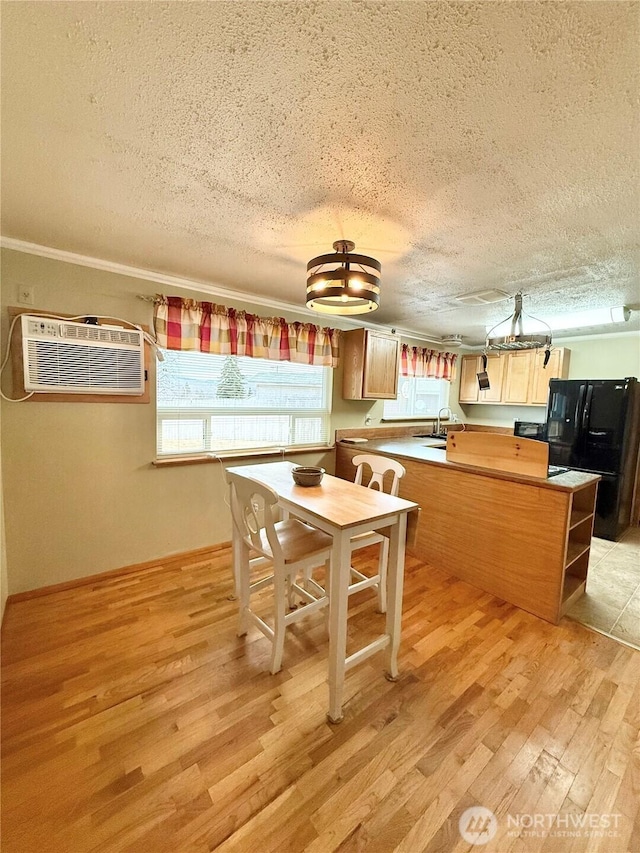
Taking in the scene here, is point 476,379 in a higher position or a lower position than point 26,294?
lower

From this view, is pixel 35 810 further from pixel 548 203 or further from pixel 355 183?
pixel 548 203

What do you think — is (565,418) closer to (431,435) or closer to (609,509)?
(609,509)

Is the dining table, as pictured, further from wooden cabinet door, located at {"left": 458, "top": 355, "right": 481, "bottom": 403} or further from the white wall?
wooden cabinet door, located at {"left": 458, "top": 355, "right": 481, "bottom": 403}

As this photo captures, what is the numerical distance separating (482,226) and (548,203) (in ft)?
0.96

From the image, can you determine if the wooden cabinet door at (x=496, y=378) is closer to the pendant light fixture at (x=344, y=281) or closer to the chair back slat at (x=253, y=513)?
the pendant light fixture at (x=344, y=281)

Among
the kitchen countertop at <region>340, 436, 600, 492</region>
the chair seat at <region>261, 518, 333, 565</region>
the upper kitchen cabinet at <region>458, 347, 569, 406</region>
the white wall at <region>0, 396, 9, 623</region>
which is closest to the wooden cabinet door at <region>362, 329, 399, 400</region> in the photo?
the kitchen countertop at <region>340, 436, 600, 492</region>

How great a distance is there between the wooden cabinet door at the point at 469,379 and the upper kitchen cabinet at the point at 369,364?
198cm

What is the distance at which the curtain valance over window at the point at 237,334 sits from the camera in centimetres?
256

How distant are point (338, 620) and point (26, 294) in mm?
2660

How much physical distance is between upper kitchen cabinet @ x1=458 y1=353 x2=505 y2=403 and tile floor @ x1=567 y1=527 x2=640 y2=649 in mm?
2253

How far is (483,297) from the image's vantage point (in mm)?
2742

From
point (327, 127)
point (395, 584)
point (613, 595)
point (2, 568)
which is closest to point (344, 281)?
point (327, 127)

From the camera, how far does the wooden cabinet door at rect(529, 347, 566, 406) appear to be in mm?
4176

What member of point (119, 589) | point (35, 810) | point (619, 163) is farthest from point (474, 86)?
point (119, 589)
